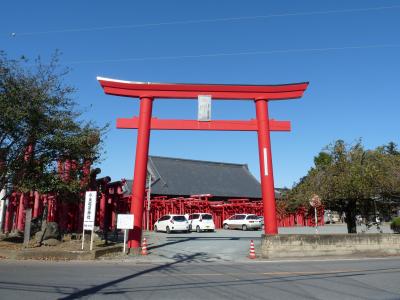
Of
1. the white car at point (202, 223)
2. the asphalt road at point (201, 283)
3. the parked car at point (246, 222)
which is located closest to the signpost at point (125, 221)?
the asphalt road at point (201, 283)

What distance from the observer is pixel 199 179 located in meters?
48.3

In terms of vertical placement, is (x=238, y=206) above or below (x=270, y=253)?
above

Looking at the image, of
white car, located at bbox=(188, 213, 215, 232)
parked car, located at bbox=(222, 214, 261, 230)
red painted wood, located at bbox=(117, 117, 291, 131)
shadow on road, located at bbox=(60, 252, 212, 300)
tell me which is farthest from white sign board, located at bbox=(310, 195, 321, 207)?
parked car, located at bbox=(222, 214, 261, 230)

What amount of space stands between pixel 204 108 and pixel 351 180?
7653 mm

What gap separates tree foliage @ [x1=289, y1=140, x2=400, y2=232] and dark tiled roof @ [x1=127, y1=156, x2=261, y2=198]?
24545 millimetres

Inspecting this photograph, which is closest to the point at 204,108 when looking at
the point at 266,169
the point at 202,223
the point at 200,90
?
the point at 200,90

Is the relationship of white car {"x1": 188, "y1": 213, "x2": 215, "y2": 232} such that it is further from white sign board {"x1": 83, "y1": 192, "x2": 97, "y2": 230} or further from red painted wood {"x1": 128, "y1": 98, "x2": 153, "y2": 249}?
white sign board {"x1": 83, "y1": 192, "x2": 97, "y2": 230}

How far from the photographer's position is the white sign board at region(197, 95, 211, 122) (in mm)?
18141

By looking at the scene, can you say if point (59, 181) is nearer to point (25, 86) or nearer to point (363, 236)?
point (25, 86)

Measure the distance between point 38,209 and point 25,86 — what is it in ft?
42.1

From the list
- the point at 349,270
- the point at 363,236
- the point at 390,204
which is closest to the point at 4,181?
the point at 349,270

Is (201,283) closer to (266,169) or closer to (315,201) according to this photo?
(266,169)

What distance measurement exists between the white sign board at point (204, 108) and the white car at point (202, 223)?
1815 centimetres

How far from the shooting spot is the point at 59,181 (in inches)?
693
